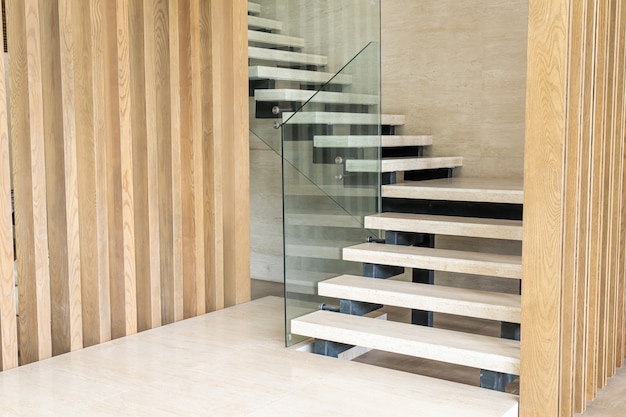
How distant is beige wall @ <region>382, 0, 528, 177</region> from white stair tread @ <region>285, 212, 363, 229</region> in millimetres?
1496

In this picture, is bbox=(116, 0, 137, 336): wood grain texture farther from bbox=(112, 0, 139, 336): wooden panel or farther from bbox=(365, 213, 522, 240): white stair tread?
bbox=(365, 213, 522, 240): white stair tread

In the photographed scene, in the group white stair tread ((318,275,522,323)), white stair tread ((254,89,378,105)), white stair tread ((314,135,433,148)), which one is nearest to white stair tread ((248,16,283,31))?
white stair tread ((254,89,378,105))

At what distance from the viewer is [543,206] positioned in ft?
9.36

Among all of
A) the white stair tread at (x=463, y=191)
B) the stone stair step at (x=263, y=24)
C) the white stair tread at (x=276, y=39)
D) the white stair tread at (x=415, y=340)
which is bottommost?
the white stair tread at (x=415, y=340)

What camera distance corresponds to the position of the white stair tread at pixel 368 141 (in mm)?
4180

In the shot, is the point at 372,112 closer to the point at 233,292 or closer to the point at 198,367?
the point at 233,292

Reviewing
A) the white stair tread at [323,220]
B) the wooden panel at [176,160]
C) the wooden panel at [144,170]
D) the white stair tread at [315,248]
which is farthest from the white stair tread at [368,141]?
the wooden panel at [144,170]

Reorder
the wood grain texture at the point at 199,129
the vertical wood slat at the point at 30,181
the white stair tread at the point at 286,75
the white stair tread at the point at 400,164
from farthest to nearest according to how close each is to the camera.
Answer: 1. the white stair tread at the point at 286,75
2. the white stair tread at the point at 400,164
3. the wood grain texture at the point at 199,129
4. the vertical wood slat at the point at 30,181

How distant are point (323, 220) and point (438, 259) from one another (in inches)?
27.3

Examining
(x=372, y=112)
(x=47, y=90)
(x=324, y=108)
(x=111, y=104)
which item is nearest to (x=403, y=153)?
(x=372, y=112)

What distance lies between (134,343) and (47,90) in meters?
1.41

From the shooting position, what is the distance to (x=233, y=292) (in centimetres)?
471

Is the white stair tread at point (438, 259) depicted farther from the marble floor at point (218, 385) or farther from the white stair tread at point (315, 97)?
the white stair tread at point (315, 97)

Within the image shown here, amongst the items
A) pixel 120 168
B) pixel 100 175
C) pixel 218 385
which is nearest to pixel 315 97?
pixel 120 168
